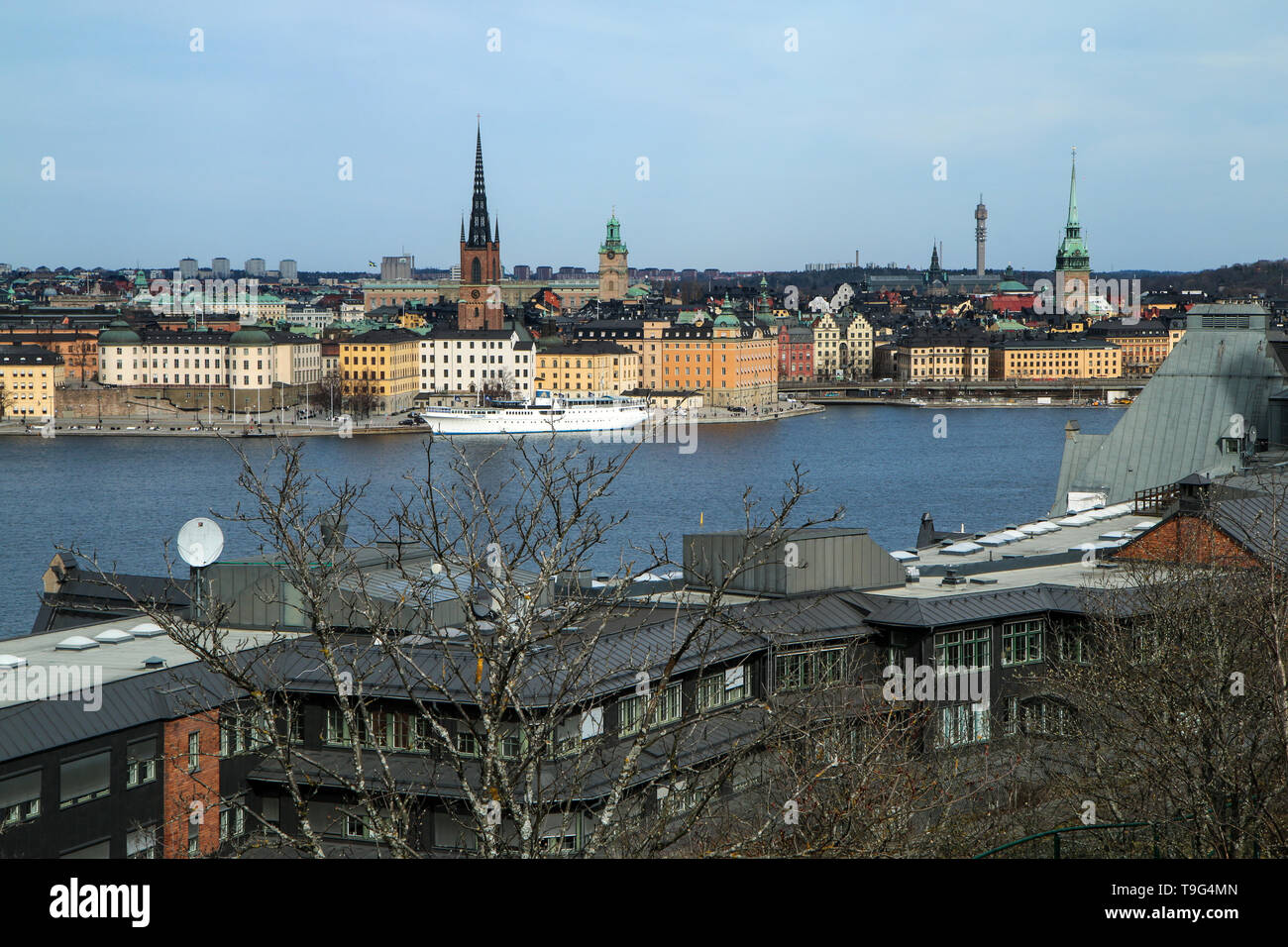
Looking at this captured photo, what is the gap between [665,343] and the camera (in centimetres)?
5534

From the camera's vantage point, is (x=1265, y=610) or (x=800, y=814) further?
(x=1265, y=610)

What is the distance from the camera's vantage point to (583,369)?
53.1 m

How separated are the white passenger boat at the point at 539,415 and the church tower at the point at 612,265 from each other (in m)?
34.8

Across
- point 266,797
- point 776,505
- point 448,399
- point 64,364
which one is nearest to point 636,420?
point 448,399

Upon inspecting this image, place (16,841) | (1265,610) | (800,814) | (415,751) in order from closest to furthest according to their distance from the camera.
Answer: (800,814), (1265,610), (16,841), (415,751)

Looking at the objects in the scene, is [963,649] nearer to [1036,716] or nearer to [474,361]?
[1036,716]

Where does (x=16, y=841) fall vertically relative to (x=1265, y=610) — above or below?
below

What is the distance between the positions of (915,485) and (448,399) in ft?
78.8

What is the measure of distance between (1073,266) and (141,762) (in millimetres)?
80852

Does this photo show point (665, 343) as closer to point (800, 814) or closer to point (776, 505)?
point (776, 505)

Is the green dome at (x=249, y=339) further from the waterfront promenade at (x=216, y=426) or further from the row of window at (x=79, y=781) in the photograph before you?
the row of window at (x=79, y=781)

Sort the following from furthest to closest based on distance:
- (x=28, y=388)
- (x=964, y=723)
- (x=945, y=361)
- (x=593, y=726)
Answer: (x=945, y=361)
(x=28, y=388)
(x=964, y=723)
(x=593, y=726)

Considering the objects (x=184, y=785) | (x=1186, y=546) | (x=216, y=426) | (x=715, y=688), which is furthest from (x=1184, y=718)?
(x=216, y=426)
